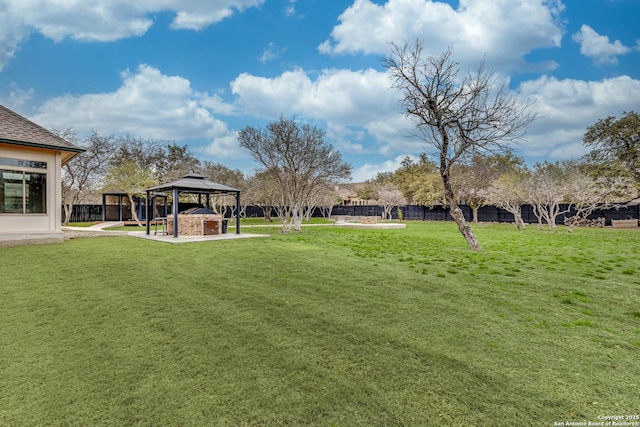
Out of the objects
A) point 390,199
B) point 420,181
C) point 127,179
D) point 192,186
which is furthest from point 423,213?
point 127,179

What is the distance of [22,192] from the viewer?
892 centimetres

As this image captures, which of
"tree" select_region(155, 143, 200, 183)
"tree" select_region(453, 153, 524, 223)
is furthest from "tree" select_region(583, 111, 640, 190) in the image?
"tree" select_region(155, 143, 200, 183)

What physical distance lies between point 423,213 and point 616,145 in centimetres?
1525

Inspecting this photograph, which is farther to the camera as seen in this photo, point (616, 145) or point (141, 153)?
point (141, 153)

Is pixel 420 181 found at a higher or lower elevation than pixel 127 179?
higher

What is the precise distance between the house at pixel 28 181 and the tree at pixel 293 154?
6.84 metres

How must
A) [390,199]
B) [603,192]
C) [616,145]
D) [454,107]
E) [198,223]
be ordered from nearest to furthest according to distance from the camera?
1. [454,107]
2. [198,223]
3. [603,192]
4. [616,145]
5. [390,199]

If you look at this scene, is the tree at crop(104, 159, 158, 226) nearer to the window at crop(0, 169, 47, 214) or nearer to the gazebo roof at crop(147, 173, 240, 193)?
the gazebo roof at crop(147, 173, 240, 193)

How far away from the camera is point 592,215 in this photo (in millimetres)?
20656

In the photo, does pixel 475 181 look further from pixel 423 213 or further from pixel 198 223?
pixel 198 223

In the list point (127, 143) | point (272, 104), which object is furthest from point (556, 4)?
point (127, 143)

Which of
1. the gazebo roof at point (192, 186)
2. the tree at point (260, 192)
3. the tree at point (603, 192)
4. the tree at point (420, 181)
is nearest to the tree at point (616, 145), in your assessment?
the tree at point (603, 192)

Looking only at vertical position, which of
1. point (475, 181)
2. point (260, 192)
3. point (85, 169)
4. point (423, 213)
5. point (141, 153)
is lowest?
point (423, 213)

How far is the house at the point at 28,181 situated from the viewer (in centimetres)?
868
